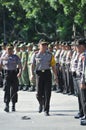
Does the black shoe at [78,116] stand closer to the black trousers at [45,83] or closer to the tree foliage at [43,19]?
the black trousers at [45,83]

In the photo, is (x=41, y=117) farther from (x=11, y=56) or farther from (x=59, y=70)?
(x=59, y=70)

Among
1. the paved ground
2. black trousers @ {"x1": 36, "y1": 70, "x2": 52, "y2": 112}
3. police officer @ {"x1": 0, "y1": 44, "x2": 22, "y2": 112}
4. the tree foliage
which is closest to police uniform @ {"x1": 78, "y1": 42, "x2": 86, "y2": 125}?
the paved ground

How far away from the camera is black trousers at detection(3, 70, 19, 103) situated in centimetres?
1789

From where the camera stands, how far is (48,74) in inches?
672

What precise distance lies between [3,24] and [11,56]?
32.7 meters

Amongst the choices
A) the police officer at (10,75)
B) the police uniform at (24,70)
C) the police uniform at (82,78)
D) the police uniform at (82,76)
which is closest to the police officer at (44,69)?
the police officer at (10,75)

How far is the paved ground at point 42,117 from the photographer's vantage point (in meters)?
14.8

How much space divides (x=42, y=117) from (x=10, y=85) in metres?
1.97

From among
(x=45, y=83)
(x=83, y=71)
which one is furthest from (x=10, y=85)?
(x=83, y=71)

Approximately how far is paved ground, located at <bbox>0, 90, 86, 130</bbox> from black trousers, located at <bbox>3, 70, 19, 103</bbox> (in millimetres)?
430

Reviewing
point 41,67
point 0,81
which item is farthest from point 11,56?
point 0,81

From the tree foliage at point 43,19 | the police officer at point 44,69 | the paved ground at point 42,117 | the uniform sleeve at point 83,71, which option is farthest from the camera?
the tree foliage at point 43,19

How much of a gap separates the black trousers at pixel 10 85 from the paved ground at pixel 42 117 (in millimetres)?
430

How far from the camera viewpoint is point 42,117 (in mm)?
16500
